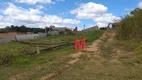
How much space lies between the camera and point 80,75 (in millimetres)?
7664

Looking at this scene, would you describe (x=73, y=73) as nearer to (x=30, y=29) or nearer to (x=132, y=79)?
(x=132, y=79)

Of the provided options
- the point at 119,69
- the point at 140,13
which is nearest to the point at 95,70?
the point at 119,69

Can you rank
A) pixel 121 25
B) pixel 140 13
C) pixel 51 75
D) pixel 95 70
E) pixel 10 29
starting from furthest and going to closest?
pixel 10 29, pixel 121 25, pixel 140 13, pixel 95 70, pixel 51 75

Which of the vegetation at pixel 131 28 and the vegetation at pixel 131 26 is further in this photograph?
the vegetation at pixel 131 26

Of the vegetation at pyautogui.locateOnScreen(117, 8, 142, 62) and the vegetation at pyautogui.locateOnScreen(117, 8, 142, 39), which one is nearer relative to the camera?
the vegetation at pyautogui.locateOnScreen(117, 8, 142, 62)

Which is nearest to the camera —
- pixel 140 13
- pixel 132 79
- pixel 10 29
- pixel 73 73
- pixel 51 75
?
pixel 132 79

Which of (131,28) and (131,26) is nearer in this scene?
(131,26)

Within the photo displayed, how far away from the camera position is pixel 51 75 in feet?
24.5

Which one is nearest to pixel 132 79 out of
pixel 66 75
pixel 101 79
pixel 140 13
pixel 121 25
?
pixel 101 79

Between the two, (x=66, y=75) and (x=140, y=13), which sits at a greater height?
(x=140, y=13)

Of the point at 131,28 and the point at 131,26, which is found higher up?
the point at 131,26

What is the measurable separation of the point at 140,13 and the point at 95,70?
12.4 meters

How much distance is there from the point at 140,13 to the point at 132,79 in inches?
529

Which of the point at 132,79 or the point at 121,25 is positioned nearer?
the point at 132,79
